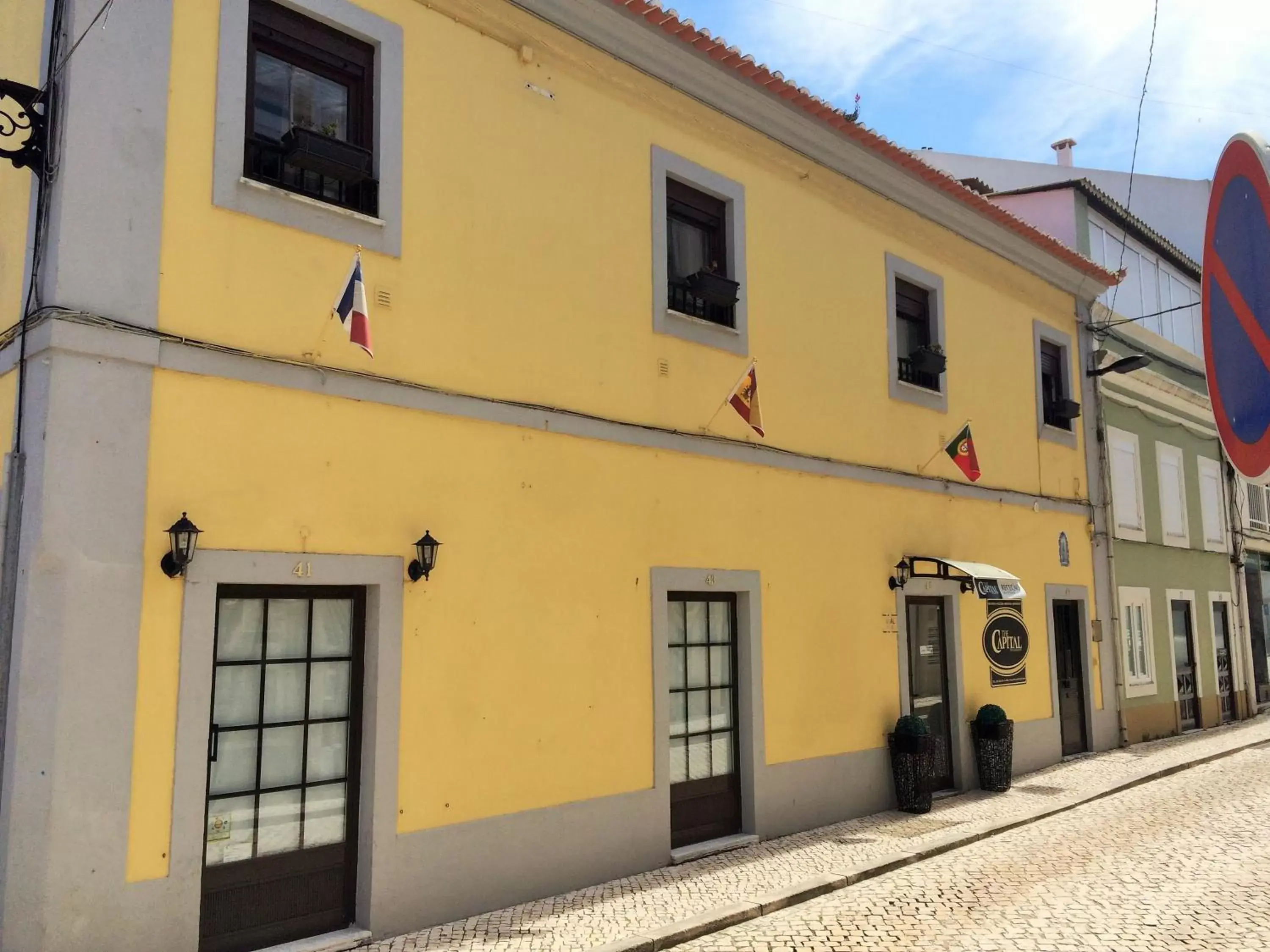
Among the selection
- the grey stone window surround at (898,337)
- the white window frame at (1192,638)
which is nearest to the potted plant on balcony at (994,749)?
the grey stone window surround at (898,337)

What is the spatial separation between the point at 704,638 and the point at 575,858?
7.47ft

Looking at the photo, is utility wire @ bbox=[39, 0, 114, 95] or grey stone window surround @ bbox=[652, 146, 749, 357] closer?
utility wire @ bbox=[39, 0, 114, 95]

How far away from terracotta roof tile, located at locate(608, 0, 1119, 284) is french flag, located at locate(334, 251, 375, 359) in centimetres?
358

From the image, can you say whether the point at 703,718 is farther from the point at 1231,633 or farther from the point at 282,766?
A: the point at 1231,633

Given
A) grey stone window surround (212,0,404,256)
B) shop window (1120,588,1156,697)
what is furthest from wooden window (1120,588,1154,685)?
grey stone window surround (212,0,404,256)

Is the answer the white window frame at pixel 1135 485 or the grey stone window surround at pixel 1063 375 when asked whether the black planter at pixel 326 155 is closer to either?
A: the grey stone window surround at pixel 1063 375

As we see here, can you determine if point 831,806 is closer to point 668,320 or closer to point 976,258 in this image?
point 668,320

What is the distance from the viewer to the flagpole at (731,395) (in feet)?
28.2

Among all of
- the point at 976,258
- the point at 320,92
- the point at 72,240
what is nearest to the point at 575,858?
the point at 72,240

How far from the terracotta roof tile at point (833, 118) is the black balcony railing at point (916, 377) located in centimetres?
209

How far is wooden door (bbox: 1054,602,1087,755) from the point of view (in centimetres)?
1381

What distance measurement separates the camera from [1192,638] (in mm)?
17016

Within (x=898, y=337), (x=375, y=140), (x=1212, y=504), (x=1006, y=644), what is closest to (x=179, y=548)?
(x=375, y=140)

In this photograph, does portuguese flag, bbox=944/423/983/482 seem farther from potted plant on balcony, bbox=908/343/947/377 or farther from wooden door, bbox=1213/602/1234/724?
wooden door, bbox=1213/602/1234/724
